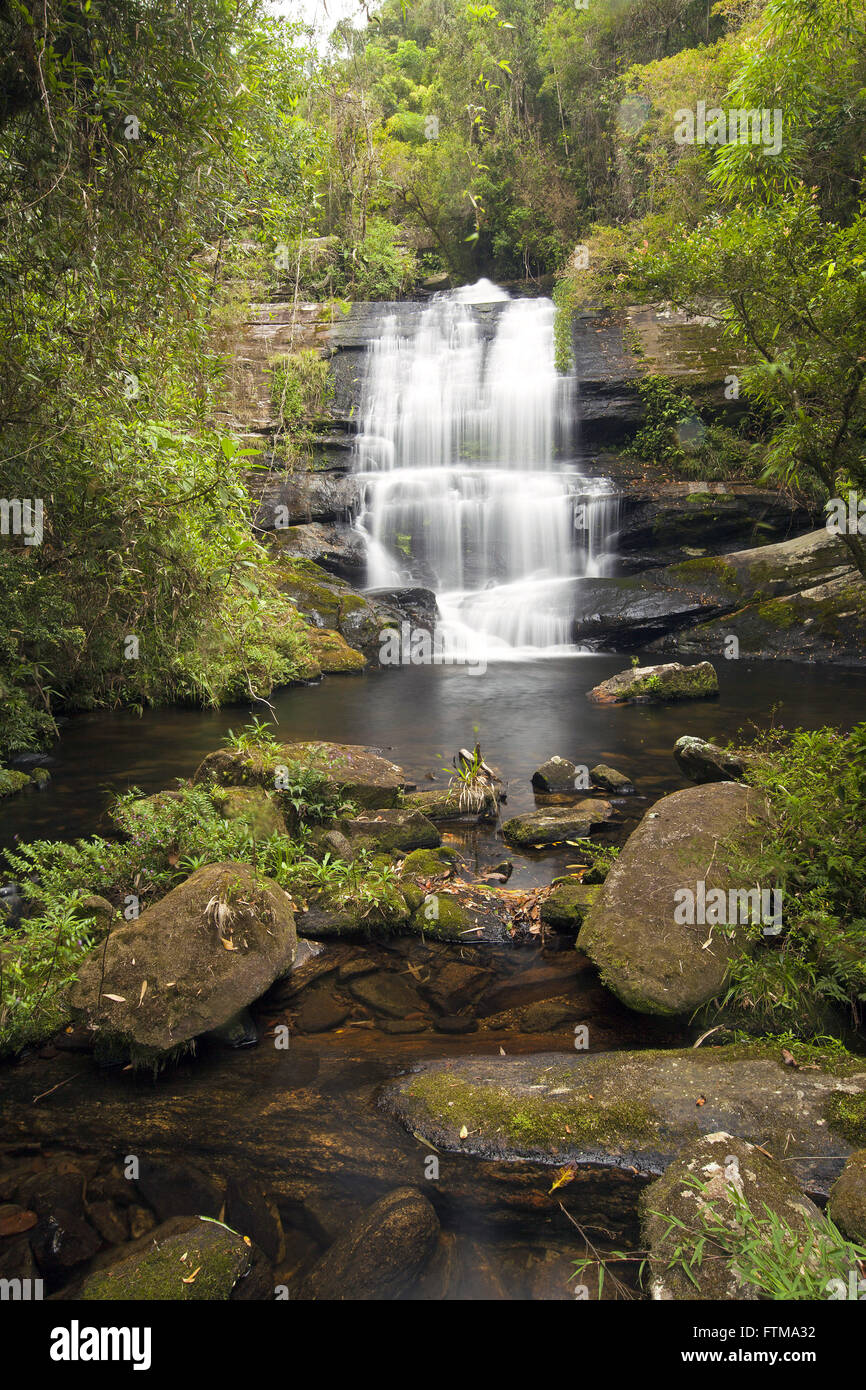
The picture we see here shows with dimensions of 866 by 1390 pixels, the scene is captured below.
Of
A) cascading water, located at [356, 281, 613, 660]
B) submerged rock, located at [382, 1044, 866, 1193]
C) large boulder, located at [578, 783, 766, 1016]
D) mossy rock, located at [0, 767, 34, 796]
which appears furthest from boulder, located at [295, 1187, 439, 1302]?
cascading water, located at [356, 281, 613, 660]

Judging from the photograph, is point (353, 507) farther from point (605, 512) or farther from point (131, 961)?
point (131, 961)

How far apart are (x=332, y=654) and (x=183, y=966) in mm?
12363

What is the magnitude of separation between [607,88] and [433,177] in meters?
8.14

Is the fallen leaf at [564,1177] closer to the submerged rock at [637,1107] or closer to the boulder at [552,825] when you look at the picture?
the submerged rock at [637,1107]

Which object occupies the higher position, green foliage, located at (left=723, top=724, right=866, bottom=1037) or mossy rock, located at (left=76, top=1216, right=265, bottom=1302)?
green foliage, located at (left=723, top=724, right=866, bottom=1037)

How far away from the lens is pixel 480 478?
22047 mm

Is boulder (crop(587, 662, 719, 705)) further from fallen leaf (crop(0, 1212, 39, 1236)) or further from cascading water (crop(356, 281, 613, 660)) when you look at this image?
fallen leaf (crop(0, 1212, 39, 1236))

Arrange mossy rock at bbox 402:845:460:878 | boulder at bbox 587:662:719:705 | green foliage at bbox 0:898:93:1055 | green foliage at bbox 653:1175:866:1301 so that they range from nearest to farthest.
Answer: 1. green foliage at bbox 653:1175:866:1301
2. green foliage at bbox 0:898:93:1055
3. mossy rock at bbox 402:845:460:878
4. boulder at bbox 587:662:719:705

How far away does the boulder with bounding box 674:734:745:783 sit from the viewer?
22.7 feet

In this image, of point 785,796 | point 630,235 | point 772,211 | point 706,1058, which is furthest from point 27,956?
point 630,235

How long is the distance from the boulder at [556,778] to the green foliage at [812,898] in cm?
338

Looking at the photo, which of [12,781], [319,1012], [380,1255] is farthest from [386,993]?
[12,781]

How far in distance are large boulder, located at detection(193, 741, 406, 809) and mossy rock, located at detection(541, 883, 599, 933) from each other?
86.4 inches

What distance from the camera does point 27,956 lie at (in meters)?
4.29
